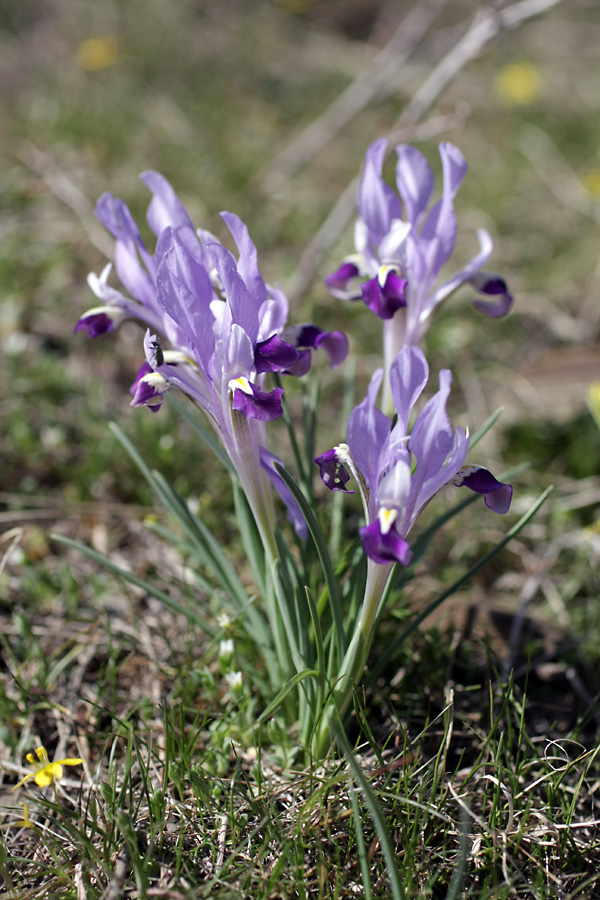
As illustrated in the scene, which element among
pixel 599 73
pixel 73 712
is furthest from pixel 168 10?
pixel 73 712

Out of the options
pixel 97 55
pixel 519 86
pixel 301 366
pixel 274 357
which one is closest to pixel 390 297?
pixel 301 366

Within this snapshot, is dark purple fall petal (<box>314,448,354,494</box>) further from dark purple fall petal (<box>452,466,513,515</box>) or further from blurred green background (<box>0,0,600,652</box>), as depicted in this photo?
blurred green background (<box>0,0,600,652</box>)

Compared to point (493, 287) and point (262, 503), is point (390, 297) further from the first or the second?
point (262, 503)

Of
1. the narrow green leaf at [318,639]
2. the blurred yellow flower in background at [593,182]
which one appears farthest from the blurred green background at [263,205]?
the narrow green leaf at [318,639]

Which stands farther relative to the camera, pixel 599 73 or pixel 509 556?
pixel 599 73

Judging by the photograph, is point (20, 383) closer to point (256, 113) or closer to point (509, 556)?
point (509, 556)

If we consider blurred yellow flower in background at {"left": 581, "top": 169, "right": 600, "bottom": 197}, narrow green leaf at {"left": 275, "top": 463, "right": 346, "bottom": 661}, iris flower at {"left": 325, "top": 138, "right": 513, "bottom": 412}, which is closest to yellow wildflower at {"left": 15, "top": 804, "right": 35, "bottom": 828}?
narrow green leaf at {"left": 275, "top": 463, "right": 346, "bottom": 661}
